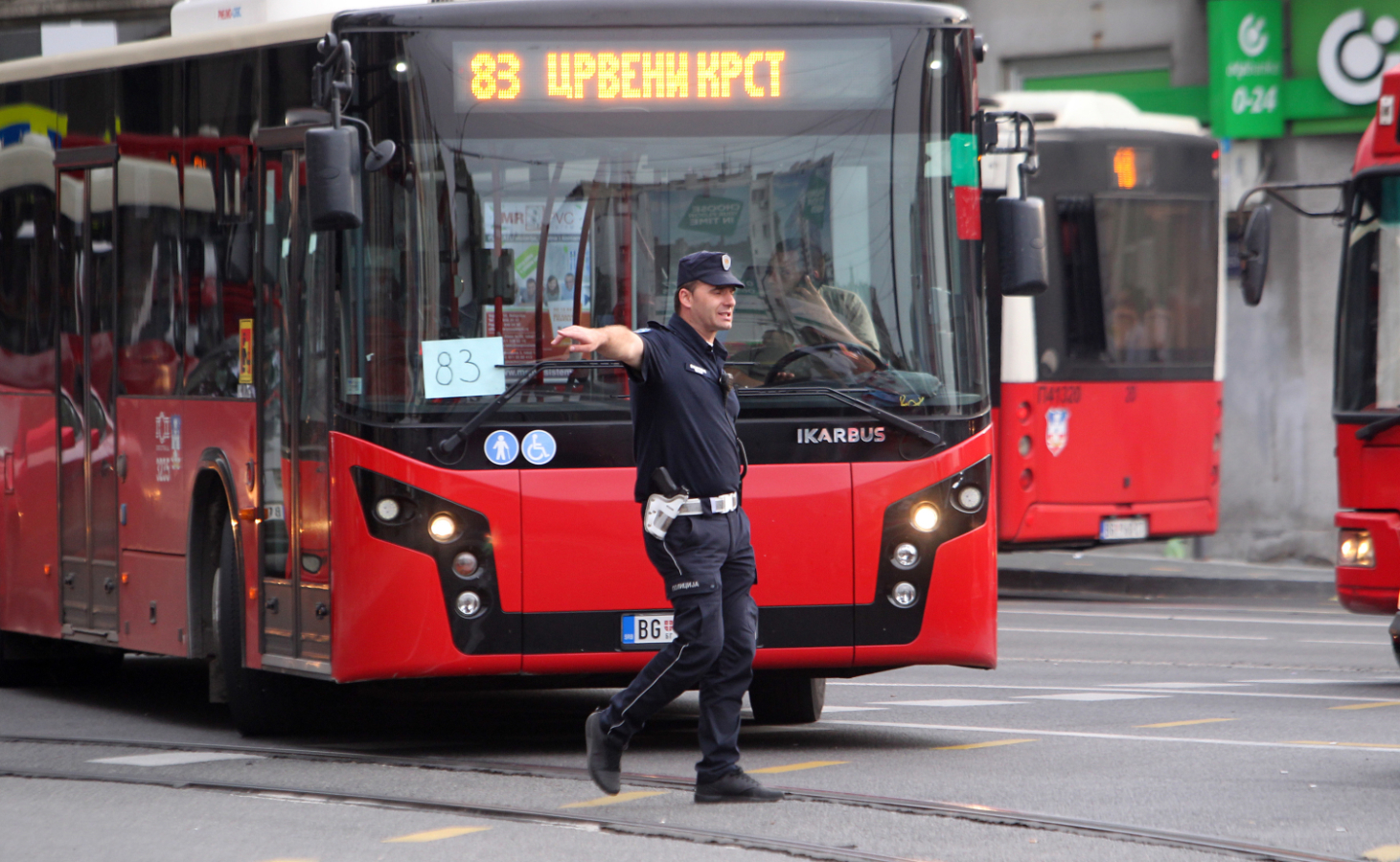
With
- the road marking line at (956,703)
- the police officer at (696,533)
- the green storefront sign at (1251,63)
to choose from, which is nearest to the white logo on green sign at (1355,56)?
the green storefront sign at (1251,63)

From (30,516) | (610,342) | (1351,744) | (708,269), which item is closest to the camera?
(610,342)

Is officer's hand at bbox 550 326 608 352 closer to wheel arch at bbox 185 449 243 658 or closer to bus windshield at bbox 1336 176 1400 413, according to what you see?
wheel arch at bbox 185 449 243 658

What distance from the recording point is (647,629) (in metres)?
8.93

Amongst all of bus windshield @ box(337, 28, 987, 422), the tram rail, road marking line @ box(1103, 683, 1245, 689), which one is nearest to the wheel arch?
the tram rail

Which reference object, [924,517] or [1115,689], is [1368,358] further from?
[924,517]

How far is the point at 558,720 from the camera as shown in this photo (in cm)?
1077

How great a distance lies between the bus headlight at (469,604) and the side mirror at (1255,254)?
18.2 feet

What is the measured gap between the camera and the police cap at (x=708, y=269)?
774 cm

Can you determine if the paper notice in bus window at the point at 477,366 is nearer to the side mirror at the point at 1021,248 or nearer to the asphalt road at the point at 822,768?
the asphalt road at the point at 822,768

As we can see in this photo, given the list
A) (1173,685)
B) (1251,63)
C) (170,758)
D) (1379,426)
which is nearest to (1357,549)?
(1379,426)

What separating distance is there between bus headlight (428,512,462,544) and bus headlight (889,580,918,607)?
1.72m

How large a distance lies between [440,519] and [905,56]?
2.57 metres

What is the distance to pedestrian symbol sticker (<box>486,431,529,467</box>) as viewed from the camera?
28.9ft

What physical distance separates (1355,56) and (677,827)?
53.5ft
